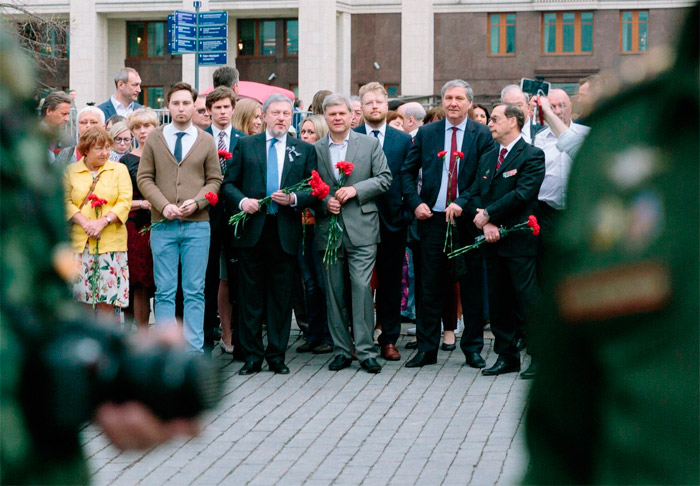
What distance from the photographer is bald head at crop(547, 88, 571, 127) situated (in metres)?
11.9

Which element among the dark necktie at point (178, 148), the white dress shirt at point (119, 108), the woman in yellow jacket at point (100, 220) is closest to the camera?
the woman in yellow jacket at point (100, 220)

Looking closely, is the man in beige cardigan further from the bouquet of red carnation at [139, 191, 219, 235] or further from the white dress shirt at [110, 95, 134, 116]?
the white dress shirt at [110, 95, 134, 116]

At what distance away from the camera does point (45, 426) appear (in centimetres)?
204

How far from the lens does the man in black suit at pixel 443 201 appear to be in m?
10.8

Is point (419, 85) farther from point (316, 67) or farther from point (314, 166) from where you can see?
point (314, 166)

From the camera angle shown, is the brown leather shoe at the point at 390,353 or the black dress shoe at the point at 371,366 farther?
the brown leather shoe at the point at 390,353

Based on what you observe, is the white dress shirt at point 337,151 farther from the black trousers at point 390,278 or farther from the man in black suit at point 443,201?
the black trousers at point 390,278

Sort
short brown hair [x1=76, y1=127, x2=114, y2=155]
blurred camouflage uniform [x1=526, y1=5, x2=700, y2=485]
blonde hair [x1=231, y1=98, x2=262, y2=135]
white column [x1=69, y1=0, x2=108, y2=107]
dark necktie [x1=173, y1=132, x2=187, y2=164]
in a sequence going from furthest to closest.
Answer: white column [x1=69, y1=0, x2=108, y2=107]
blonde hair [x1=231, y1=98, x2=262, y2=135]
dark necktie [x1=173, y1=132, x2=187, y2=164]
short brown hair [x1=76, y1=127, x2=114, y2=155]
blurred camouflage uniform [x1=526, y1=5, x2=700, y2=485]

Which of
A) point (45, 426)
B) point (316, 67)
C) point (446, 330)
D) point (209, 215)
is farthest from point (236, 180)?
point (316, 67)

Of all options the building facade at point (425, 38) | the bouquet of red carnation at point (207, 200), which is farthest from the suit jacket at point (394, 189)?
the building facade at point (425, 38)

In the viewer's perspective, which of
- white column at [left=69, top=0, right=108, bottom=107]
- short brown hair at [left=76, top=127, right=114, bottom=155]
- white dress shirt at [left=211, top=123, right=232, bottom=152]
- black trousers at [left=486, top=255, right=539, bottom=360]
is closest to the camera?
black trousers at [left=486, top=255, right=539, bottom=360]

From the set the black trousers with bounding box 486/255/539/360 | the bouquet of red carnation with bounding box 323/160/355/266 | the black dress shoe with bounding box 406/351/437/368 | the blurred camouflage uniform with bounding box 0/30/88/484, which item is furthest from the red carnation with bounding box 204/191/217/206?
the blurred camouflage uniform with bounding box 0/30/88/484

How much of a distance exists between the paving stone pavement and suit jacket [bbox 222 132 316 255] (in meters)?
1.21

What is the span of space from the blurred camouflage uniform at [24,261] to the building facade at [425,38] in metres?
53.3
